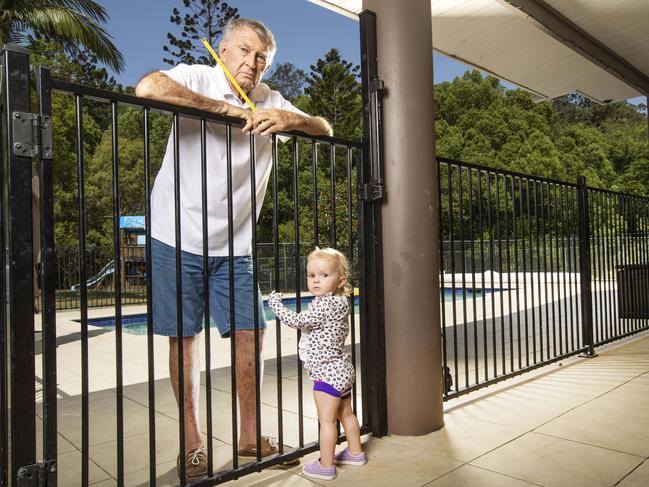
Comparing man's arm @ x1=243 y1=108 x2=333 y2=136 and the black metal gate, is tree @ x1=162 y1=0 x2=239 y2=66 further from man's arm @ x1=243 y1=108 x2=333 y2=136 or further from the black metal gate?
man's arm @ x1=243 y1=108 x2=333 y2=136

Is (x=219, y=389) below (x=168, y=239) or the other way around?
below

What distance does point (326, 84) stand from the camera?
1024 inches

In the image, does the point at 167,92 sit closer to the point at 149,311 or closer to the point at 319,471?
the point at 149,311

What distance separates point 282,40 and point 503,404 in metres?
80.9

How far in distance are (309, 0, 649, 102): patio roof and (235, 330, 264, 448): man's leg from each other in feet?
10.6

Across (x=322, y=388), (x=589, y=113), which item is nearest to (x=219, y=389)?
(x=322, y=388)

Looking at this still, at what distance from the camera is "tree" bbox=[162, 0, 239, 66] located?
25.1m

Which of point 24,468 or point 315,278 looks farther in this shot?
point 315,278

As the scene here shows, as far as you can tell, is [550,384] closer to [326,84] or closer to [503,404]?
[503,404]

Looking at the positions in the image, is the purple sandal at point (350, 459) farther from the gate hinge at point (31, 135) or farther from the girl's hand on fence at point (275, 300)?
the gate hinge at point (31, 135)

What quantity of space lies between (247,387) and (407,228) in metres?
1.04

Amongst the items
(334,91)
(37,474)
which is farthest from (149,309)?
(334,91)

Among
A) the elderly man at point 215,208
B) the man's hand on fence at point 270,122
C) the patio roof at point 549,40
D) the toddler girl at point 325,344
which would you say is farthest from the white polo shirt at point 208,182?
the patio roof at point 549,40

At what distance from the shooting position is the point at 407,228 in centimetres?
255
